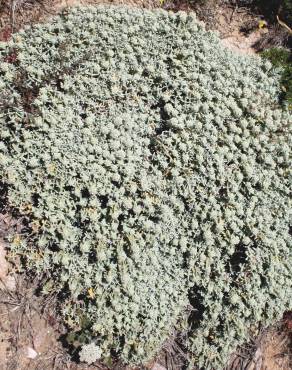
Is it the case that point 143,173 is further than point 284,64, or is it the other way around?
point 284,64

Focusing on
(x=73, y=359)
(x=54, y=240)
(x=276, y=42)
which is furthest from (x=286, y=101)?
(x=73, y=359)

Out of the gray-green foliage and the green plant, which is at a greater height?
the green plant

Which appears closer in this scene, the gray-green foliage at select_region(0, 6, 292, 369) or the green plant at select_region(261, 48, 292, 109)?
the gray-green foliage at select_region(0, 6, 292, 369)

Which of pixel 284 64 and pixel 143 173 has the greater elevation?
pixel 284 64
